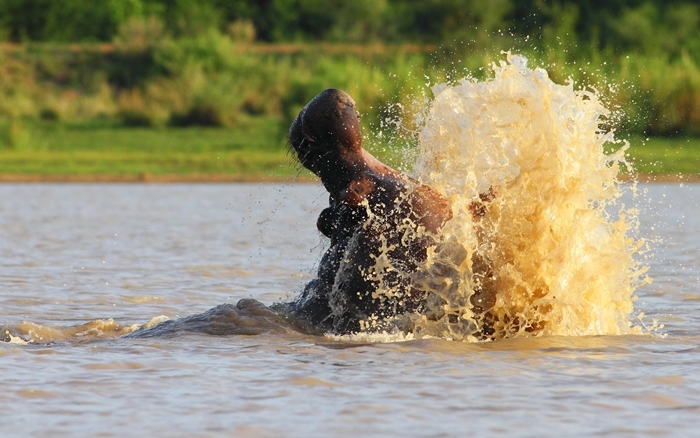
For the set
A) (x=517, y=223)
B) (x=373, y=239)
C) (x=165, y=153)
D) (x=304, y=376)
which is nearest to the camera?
(x=304, y=376)

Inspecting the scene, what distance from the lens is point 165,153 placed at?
2270 centimetres

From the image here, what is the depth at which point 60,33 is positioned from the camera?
1503 inches

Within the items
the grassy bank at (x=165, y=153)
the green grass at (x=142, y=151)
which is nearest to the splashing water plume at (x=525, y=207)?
the grassy bank at (x=165, y=153)

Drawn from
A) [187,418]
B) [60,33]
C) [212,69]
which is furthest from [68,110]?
[187,418]

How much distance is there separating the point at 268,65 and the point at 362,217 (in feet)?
75.7

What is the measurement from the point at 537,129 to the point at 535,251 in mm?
532

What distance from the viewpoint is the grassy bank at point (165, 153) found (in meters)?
20.7

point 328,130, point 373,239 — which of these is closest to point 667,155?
point 373,239

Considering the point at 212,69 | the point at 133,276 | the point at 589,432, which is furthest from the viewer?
the point at 212,69

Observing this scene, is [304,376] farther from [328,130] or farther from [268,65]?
[268,65]

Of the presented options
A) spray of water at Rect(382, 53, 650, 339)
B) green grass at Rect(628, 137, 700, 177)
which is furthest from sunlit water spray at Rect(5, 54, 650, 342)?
green grass at Rect(628, 137, 700, 177)

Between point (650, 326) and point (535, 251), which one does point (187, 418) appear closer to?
point (535, 251)

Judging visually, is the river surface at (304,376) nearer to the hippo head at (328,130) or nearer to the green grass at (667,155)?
the hippo head at (328,130)

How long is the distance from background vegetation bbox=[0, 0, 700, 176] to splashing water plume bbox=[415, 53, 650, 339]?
11.0m
